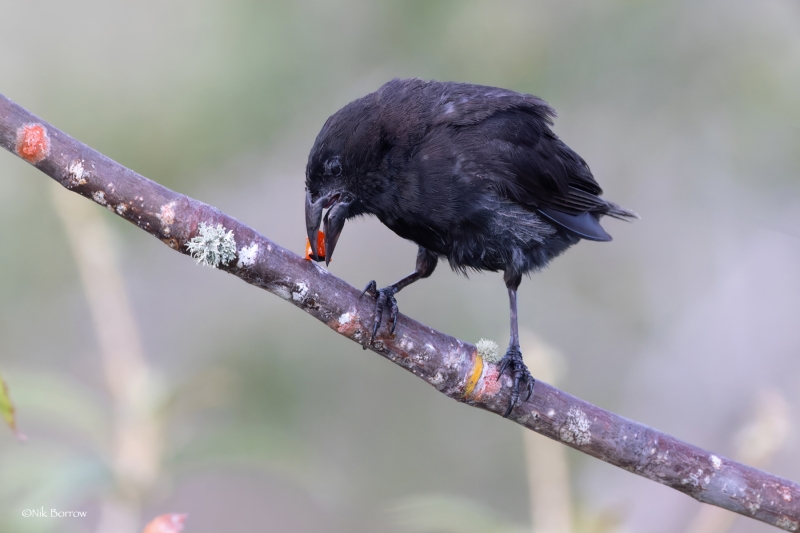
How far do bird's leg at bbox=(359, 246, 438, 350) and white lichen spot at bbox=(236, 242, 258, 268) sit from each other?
399mm

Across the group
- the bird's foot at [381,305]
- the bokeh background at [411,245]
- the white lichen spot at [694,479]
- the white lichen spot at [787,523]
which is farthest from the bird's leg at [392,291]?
the bokeh background at [411,245]

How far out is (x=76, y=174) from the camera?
189 cm

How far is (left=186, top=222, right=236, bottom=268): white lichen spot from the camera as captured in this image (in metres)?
1.96

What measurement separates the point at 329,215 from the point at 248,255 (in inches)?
31.4

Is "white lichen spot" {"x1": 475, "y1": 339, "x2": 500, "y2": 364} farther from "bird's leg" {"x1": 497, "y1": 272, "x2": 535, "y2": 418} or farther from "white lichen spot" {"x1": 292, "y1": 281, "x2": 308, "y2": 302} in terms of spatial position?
"white lichen spot" {"x1": 292, "y1": 281, "x2": 308, "y2": 302}

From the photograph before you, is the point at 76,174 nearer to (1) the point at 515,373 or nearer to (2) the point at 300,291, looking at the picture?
(2) the point at 300,291

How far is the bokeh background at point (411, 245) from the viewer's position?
4980mm

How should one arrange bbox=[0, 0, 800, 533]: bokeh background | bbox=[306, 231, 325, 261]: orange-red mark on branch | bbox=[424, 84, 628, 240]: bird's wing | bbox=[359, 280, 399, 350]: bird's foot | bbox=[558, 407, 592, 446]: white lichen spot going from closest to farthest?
bbox=[359, 280, 399, 350]: bird's foot → bbox=[558, 407, 592, 446]: white lichen spot → bbox=[306, 231, 325, 261]: orange-red mark on branch → bbox=[424, 84, 628, 240]: bird's wing → bbox=[0, 0, 800, 533]: bokeh background

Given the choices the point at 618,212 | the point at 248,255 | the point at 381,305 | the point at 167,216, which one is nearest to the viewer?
the point at 167,216

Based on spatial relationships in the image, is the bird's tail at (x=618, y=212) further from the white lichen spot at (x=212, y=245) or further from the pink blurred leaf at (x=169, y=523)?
the pink blurred leaf at (x=169, y=523)

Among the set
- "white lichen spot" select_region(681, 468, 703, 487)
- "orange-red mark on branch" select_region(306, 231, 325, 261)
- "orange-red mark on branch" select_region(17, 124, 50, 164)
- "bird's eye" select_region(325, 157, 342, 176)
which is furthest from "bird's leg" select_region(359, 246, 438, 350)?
"white lichen spot" select_region(681, 468, 703, 487)

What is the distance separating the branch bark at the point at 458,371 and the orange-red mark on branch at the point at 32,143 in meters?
0.08

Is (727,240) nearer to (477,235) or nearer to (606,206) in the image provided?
(606,206)

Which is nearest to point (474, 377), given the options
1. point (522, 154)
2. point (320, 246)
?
point (320, 246)
